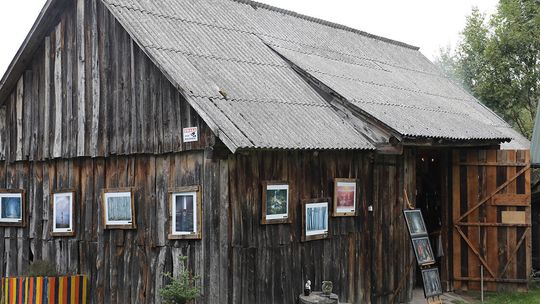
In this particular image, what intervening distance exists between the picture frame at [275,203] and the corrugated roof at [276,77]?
755 millimetres

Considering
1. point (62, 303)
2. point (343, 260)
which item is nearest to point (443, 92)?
point (343, 260)

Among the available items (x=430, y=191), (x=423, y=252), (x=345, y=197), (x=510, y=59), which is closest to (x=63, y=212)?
(x=345, y=197)

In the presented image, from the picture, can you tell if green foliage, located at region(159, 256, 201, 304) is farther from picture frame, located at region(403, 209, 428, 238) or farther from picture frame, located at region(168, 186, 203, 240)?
picture frame, located at region(403, 209, 428, 238)

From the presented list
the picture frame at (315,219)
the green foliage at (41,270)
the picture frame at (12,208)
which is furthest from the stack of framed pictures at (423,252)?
the picture frame at (12,208)

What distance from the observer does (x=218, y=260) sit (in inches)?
413

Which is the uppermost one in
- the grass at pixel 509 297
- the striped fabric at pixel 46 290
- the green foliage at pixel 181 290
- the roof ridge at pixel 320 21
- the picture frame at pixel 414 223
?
the roof ridge at pixel 320 21

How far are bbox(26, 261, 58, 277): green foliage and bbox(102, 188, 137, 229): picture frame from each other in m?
1.50

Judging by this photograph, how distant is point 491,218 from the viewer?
15.6 m

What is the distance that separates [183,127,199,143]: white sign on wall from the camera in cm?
1066

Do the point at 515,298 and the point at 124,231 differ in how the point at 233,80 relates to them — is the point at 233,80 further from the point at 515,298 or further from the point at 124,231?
the point at 515,298

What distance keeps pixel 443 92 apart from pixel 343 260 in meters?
8.45

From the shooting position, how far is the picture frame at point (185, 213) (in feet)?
35.2

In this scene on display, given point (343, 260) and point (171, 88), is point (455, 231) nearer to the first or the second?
point (343, 260)

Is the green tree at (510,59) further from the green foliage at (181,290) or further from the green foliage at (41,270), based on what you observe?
the green foliage at (181,290)
